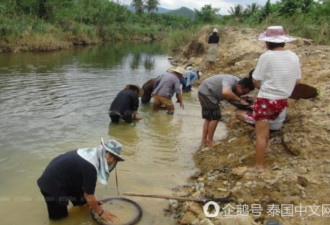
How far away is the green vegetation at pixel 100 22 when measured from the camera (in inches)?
738

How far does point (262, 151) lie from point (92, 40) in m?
32.2

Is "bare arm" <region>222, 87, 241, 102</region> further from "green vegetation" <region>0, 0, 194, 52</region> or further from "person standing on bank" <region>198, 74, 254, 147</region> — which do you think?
"green vegetation" <region>0, 0, 194, 52</region>

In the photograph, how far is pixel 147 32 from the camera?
52625 mm

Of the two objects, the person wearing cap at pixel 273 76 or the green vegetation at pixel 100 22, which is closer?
the person wearing cap at pixel 273 76

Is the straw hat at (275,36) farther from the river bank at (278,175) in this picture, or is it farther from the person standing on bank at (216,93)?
the river bank at (278,175)

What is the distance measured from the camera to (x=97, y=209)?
4078 millimetres

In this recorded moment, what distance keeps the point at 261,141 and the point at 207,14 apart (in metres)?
37.8

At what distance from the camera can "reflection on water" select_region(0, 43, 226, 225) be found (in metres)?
4.91

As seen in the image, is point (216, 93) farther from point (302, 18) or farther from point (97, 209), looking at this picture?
point (302, 18)

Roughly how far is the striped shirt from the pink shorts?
0.20 ft

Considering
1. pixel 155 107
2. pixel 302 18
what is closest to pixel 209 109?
pixel 155 107

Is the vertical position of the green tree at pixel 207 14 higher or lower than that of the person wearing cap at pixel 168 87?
higher

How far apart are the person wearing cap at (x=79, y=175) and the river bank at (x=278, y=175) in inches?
46.0

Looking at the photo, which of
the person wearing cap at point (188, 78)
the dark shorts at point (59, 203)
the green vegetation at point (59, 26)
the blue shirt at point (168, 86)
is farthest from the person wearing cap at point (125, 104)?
the green vegetation at point (59, 26)
